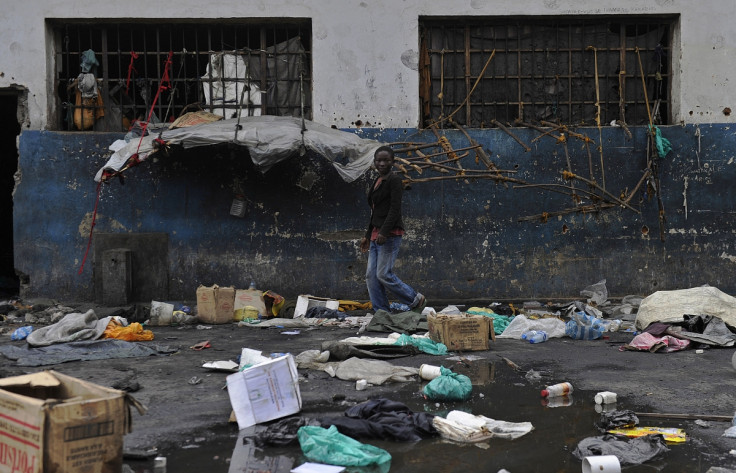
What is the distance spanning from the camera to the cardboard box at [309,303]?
31.9 feet

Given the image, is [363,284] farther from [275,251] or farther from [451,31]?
[451,31]

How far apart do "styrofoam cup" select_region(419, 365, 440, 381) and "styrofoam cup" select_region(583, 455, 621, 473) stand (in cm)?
211

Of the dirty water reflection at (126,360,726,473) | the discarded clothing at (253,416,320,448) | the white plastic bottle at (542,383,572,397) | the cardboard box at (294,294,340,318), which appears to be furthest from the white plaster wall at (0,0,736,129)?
the discarded clothing at (253,416,320,448)

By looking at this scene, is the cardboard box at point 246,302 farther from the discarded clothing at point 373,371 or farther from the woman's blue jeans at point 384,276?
the discarded clothing at point 373,371

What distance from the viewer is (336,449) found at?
414 centimetres

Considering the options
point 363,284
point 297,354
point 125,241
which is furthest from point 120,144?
point 297,354

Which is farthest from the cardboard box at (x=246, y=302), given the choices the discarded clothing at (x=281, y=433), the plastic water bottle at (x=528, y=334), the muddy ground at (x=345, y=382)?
the discarded clothing at (x=281, y=433)

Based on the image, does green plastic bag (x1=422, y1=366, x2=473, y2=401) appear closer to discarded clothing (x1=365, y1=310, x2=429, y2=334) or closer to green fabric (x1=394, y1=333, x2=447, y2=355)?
green fabric (x1=394, y1=333, x2=447, y2=355)

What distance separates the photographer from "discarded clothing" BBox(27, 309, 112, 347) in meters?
7.53

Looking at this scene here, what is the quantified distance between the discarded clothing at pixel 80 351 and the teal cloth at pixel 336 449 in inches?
129

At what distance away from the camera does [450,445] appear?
438 centimetres

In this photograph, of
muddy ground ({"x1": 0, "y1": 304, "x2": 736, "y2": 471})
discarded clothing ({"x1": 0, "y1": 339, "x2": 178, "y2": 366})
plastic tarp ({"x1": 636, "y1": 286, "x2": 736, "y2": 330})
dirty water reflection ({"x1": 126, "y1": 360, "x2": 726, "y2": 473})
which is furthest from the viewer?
plastic tarp ({"x1": 636, "y1": 286, "x2": 736, "y2": 330})

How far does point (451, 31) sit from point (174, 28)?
3.78 meters

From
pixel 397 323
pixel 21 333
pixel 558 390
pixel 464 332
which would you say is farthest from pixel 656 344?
pixel 21 333
